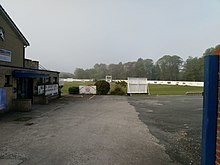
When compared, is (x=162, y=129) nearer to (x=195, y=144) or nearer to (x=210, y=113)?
(x=195, y=144)

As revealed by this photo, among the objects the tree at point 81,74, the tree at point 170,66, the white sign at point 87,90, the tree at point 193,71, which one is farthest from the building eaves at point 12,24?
the tree at point 81,74

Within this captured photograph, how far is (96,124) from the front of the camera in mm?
10602

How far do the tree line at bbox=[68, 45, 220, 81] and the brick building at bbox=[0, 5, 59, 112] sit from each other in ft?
206

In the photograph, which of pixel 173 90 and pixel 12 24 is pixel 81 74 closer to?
pixel 173 90

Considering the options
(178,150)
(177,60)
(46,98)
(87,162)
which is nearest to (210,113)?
(87,162)

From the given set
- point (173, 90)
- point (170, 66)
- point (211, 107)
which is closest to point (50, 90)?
point (211, 107)

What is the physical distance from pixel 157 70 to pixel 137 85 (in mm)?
66616

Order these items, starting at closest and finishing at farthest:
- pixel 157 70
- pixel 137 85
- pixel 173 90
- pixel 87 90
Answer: pixel 87 90 → pixel 137 85 → pixel 173 90 → pixel 157 70

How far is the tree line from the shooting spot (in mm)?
77188

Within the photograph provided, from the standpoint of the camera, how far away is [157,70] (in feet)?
319

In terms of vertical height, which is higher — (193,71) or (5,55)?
(193,71)

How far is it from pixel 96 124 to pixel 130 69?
286ft

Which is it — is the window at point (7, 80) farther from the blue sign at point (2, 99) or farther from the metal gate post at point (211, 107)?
the metal gate post at point (211, 107)

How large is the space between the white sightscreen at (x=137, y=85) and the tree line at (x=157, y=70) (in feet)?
154
